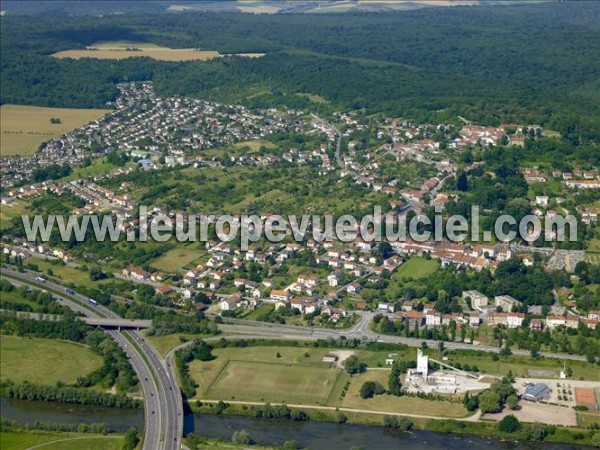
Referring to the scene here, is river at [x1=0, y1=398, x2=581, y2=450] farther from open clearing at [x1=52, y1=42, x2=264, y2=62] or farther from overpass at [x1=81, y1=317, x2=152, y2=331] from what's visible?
open clearing at [x1=52, y1=42, x2=264, y2=62]

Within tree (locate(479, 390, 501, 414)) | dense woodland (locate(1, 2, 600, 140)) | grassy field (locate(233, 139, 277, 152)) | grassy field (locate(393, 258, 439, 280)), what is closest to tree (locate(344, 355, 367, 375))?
tree (locate(479, 390, 501, 414))

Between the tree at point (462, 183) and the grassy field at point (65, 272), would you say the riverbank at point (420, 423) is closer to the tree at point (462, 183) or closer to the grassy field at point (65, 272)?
the grassy field at point (65, 272)

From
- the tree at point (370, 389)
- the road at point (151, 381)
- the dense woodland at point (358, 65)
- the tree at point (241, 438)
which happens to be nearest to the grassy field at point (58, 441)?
the road at point (151, 381)

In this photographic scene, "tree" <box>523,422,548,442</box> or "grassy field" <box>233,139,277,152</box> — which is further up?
"grassy field" <box>233,139,277,152</box>

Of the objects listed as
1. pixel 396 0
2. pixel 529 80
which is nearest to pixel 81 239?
pixel 529 80

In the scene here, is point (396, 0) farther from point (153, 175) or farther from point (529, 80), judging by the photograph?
point (153, 175)
